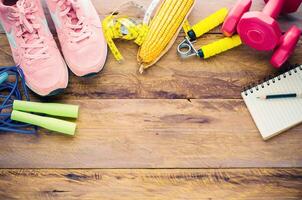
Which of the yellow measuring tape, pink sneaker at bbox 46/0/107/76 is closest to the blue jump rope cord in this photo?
pink sneaker at bbox 46/0/107/76

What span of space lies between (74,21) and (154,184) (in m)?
0.49

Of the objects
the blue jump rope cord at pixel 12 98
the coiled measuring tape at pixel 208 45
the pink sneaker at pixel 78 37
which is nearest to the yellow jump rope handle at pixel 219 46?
the coiled measuring tape at pixel 208 45

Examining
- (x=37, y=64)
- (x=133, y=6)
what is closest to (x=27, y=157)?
(x=37, y=64)

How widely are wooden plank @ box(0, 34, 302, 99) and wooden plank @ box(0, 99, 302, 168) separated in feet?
0.09

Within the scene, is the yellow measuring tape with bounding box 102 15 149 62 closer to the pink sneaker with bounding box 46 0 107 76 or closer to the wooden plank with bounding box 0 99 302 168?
the pink sneaker with bounding box 46 0 107 76

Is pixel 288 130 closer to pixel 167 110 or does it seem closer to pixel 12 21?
pixel 167 110

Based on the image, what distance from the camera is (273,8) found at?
44.2 inches

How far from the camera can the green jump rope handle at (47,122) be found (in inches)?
42.9

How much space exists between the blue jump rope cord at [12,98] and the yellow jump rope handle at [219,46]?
0.49 metres

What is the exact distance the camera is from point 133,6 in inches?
49.5

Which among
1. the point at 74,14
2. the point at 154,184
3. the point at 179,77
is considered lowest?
the point at 154,184

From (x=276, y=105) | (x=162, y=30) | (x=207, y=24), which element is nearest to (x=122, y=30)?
(x=162, y=30)

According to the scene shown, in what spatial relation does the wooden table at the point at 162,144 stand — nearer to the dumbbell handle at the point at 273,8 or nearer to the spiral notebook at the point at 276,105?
the spiral notebook at the point at 276,105

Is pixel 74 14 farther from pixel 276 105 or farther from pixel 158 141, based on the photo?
pixel 276 105
